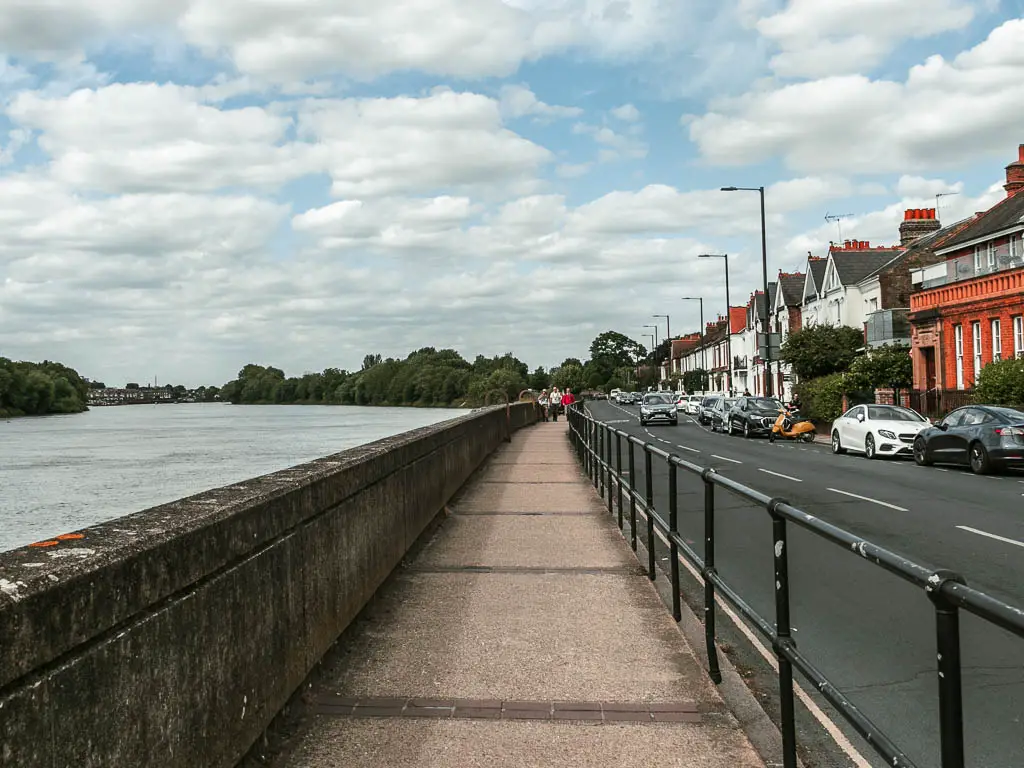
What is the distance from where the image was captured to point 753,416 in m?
36.4

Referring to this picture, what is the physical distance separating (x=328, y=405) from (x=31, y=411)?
84.0m

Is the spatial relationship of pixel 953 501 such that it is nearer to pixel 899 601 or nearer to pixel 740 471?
pixel 740 471

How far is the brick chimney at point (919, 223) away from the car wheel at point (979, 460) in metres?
42.4

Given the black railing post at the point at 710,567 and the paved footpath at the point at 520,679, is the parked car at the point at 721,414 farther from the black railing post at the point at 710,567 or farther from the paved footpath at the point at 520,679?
the black railing post at the point at 710,567

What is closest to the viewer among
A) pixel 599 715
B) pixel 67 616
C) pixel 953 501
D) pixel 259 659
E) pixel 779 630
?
pixel 67 616

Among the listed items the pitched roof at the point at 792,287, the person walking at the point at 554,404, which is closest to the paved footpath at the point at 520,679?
the person walking at the point at 554,404

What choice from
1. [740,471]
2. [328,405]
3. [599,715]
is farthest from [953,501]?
[328,405]

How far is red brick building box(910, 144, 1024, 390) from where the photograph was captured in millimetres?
34156

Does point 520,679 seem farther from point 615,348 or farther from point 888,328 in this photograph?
point 615,348

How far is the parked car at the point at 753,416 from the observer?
35.7 metres

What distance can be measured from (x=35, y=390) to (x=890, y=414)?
3971 inches

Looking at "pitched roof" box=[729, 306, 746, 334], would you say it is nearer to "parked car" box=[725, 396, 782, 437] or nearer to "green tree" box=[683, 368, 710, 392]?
"green tree" box=[683, 368, 710, 392]

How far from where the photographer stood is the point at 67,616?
2545 millimetres

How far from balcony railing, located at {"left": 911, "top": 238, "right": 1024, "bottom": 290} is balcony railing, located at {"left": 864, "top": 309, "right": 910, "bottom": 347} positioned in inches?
144
